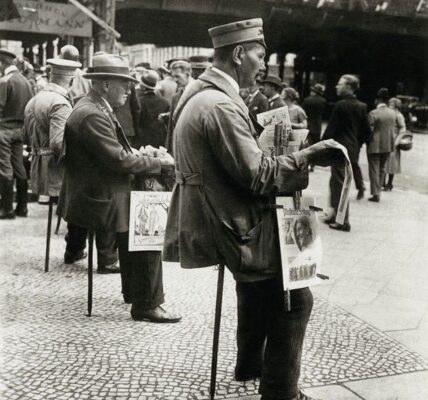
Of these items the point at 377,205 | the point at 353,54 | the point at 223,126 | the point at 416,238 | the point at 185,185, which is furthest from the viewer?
the point at 353,54

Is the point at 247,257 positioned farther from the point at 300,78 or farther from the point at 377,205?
the point at 300,78

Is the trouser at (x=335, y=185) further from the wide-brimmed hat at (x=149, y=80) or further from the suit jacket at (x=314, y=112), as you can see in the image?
the suit jacket at (x=314, y=112)

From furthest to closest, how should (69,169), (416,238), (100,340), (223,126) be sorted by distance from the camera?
1. (416,238)
2. (69,169)
3. (100,340)
4. (223,126)

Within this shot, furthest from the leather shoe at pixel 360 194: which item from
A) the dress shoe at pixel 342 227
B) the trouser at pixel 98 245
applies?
the trouser at pixel 98 245

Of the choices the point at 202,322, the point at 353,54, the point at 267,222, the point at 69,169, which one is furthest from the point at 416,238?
the point at 353,54

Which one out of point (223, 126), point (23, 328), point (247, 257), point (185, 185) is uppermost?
point (223, 126)

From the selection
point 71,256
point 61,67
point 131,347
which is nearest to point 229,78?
point 131,347

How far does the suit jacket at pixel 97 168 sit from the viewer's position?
4.25m

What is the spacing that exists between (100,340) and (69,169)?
48.6 inches

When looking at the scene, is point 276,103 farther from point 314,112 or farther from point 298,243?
point 298,243

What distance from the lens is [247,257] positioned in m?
2.90

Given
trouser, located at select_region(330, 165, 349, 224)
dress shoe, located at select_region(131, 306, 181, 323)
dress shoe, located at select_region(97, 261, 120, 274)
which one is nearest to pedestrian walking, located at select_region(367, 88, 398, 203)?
trouser, located at select_region(330, 165, 349, 224)

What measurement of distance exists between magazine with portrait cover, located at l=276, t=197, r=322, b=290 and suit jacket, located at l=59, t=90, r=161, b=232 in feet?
4.98

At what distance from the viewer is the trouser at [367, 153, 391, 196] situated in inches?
417
